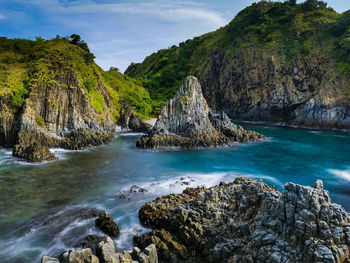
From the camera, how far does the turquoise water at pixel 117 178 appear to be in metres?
14.3

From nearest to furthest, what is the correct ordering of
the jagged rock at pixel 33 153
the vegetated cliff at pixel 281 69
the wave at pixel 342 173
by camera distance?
the wave at pixel 342 173
the jagged rock at pixel 33 153
the vegetated cliff at pixel 281 69

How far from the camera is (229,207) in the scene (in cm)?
1386

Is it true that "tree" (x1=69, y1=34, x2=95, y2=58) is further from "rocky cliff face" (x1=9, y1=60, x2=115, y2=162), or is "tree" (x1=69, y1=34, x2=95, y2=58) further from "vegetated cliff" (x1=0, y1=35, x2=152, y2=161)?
"rocky cliff face" (x1=9, y1=60, x2=115, y2=162)

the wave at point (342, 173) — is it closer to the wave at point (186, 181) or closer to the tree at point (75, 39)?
the wave at point (186, 181)

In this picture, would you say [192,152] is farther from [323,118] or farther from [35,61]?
[323,118]

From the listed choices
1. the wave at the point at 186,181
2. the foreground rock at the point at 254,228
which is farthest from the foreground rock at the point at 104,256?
the wave at the point at 186,181

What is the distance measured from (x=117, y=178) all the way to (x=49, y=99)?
22.5 meters

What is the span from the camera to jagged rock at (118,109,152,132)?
54500 mm

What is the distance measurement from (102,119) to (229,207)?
36.7m

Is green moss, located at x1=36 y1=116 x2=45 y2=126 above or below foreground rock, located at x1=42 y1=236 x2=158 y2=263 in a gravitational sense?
above

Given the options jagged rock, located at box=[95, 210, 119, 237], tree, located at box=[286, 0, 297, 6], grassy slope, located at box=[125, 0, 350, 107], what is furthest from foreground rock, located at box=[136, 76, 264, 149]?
tree, located at box=[286, 0, 297, 6]

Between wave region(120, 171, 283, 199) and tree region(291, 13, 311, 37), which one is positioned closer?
wave region(120, 171, 283, 199)

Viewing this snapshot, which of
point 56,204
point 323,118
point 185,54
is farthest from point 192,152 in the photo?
point 185,54

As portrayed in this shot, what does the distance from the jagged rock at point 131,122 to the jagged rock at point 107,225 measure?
39.9 metres
